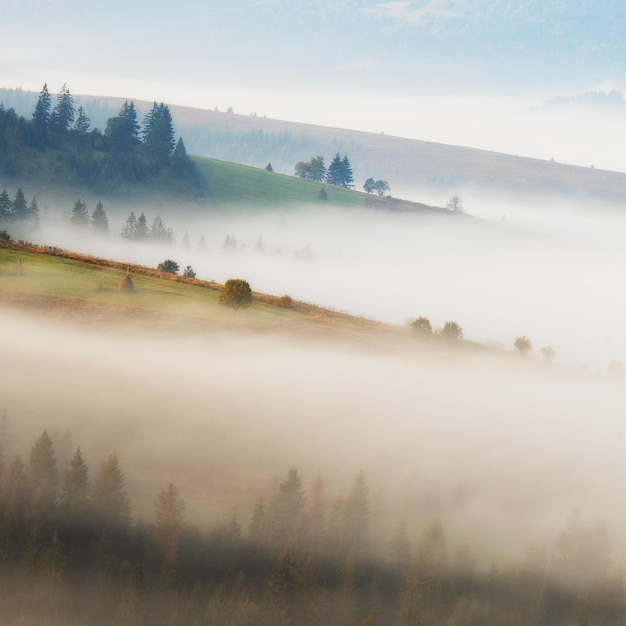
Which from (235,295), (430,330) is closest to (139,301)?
(235,295)

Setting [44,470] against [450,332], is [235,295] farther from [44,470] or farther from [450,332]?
[450,332]

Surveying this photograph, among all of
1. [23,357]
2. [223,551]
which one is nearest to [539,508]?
[223,551]

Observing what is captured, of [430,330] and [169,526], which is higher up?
[430,330]

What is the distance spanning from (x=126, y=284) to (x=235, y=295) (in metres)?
14.1

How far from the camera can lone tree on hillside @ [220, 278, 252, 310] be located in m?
124

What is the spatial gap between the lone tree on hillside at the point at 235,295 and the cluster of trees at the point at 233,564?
83.3 feet

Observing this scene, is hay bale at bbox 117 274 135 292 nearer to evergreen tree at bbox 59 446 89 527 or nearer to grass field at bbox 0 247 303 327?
grass field at bbox 0 247 303 327

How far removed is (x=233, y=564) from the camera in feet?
346

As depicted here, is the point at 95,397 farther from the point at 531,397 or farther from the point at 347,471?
the point at 531,397

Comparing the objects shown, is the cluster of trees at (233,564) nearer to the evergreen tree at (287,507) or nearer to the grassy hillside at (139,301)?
the evergreen tree at (287,507)

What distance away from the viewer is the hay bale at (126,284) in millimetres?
121875

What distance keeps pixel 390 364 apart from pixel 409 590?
31.3 metres

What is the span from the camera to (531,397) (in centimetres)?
14938

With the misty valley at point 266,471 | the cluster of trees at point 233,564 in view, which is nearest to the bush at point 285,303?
the misty valley at point 266,471
